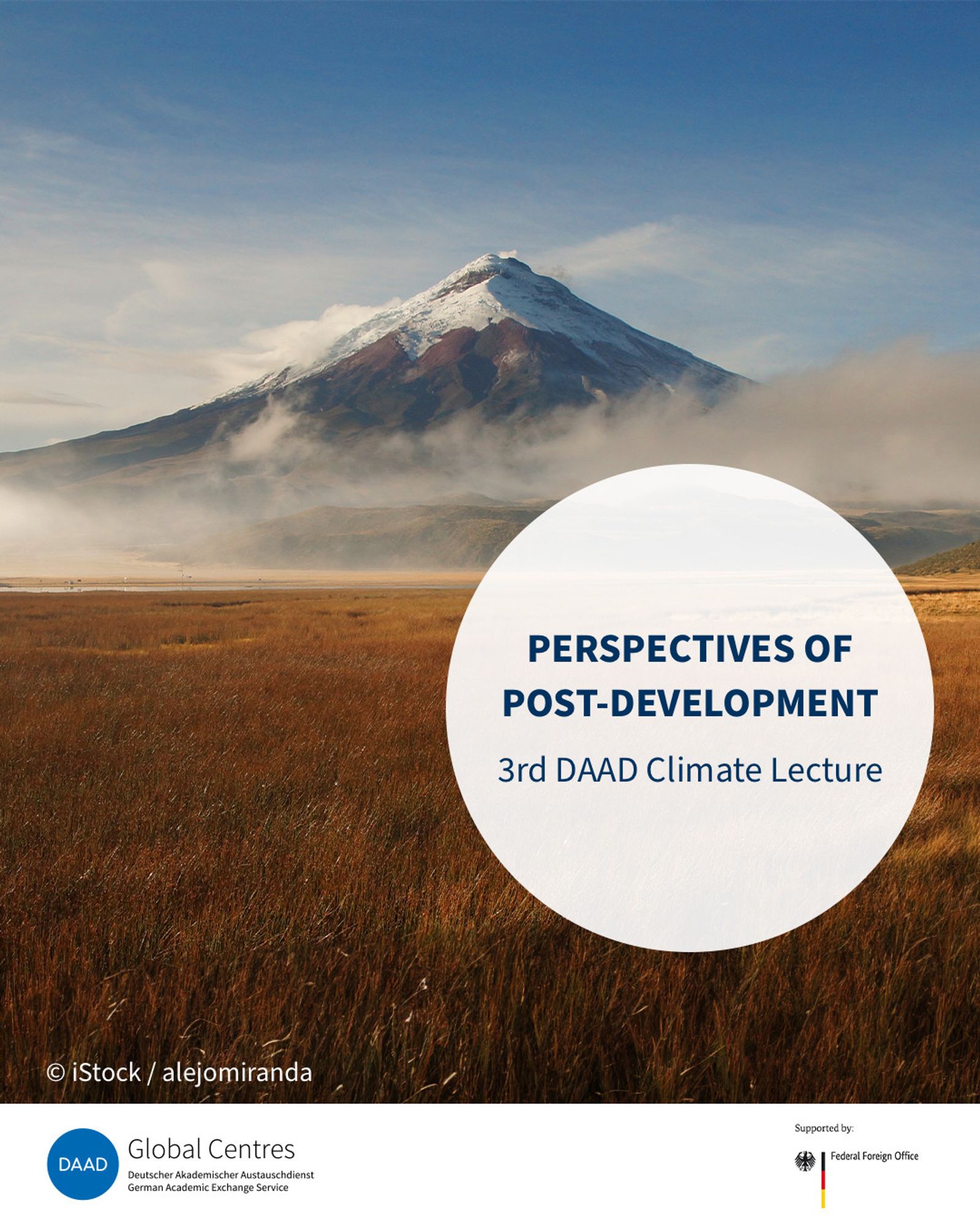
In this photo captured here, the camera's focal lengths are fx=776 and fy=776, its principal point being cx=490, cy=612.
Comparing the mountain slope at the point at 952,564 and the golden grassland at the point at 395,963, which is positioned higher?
the golden grassland at the point at 395,963

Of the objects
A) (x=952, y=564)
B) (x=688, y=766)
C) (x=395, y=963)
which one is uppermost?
(x=395, y=963)

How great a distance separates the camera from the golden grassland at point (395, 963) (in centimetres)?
284

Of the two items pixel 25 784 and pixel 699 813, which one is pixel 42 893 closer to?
pixel 25 784

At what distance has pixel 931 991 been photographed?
3.40 m
